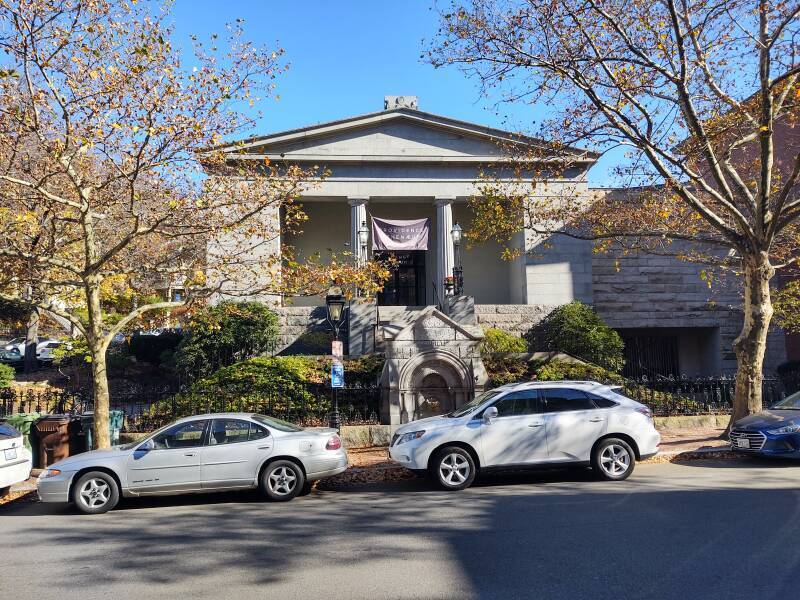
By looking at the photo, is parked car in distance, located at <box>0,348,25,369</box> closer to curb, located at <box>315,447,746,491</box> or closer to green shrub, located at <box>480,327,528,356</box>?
green shrub, located at <box>480,327,528,356</box>

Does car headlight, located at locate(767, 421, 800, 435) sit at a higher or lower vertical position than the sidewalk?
higher

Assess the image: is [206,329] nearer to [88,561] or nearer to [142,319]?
[142,319]

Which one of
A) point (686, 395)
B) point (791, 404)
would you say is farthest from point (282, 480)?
point (686, 395)

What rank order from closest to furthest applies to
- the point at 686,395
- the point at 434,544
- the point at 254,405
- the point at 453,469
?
the point at 434,544
the point at 453,469
the point at 254,405
the point at 686,395

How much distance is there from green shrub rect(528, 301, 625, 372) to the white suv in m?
10.6

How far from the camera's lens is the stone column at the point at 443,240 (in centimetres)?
2340

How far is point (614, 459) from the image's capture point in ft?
31.3

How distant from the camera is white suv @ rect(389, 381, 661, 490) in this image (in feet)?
30.5

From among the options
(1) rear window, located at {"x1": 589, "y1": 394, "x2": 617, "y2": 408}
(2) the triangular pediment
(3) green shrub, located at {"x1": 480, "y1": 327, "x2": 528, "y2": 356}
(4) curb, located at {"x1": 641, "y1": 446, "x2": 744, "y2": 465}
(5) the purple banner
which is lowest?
(4) curb, located at {"x1": 641, "y1": 446, "x2": 744, "y2": 465}

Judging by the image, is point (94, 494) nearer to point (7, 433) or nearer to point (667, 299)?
point (7, 433)

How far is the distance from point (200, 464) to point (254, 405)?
5.28 metres

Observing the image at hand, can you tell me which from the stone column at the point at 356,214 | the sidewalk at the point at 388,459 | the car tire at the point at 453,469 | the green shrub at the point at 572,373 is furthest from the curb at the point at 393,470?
the stone column at the point at 356,214

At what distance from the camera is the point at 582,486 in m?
9.19

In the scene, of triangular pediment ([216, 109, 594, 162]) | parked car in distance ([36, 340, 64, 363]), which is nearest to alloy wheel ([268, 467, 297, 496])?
triangular pediment ([216, 109, 594, 162])
